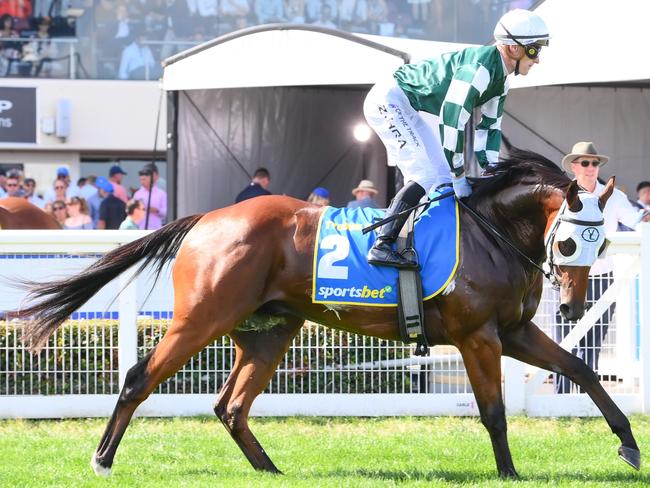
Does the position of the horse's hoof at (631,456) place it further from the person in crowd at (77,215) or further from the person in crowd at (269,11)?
the person in crowd at (269,11)

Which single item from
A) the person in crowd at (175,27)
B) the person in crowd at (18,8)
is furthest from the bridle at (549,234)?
the person in crowd at (18,8)

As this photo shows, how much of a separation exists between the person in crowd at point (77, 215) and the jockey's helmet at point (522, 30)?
7600 millimetres

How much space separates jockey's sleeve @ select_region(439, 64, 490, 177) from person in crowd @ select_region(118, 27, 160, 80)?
1225cm

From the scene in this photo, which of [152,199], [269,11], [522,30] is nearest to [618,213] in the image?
[522,30]

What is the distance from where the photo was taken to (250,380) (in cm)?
564

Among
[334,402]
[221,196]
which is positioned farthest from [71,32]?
[334,402]

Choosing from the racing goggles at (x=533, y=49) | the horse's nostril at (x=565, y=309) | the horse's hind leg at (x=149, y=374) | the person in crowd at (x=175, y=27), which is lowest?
the horse's hind leg at (x=149, y=374)

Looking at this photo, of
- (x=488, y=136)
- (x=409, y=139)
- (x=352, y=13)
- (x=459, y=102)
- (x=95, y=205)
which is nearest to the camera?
(x=459, y=102)

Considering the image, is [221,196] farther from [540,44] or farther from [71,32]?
[540,44]

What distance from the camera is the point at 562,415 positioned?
7.16 metres

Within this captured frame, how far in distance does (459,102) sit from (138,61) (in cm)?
1249

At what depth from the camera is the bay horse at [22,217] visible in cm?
Answer: 973

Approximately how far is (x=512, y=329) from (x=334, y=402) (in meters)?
2.03

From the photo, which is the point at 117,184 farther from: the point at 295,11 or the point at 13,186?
the point at 295,11
